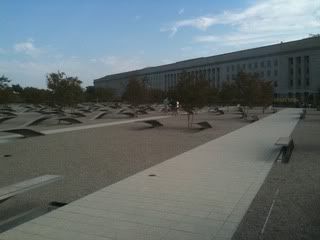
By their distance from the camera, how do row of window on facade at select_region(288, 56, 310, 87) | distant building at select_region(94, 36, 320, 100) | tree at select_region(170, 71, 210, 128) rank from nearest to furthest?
1. tree at select_region(170, 71, 210, 128)
2. distant building at select_region(94, 36, 320, 100)
3. row of window on facade at select_region(288, 56, 310, 87)

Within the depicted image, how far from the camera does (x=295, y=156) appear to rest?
1283 cm

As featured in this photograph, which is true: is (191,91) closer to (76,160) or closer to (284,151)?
(284,151)

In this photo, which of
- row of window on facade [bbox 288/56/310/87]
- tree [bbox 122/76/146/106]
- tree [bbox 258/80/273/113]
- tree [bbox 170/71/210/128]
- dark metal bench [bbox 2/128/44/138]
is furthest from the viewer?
row of window on facade [bbox 288/56/310/87]

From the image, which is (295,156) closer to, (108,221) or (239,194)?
(239,194)

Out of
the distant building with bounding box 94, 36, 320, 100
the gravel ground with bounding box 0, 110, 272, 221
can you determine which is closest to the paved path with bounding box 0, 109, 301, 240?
the gravel ground with bounding box 0, 110, 272, 221

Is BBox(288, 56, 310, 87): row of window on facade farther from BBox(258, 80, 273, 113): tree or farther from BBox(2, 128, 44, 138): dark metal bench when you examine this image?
BBox(2, 128, 44, 138): dark metal bench

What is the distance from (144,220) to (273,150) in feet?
28.4

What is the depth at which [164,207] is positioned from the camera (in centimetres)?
689

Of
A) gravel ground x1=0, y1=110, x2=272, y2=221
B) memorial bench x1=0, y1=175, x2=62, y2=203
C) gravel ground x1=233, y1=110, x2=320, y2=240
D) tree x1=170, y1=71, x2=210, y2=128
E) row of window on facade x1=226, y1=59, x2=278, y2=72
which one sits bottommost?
gravel ground x1=233, y1=110, x2=320, y2=240

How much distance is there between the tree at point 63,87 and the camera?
35406mm

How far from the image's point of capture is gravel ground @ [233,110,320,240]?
5.66 meters

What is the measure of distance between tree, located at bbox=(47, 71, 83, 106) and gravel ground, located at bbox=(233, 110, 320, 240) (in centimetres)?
2647

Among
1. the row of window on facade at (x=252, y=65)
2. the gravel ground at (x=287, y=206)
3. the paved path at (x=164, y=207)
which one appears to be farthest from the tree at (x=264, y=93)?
the row of window on facade at (x=252, y=65)

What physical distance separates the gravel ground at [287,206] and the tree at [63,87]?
26.5 m
